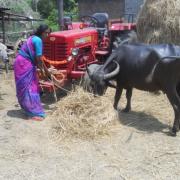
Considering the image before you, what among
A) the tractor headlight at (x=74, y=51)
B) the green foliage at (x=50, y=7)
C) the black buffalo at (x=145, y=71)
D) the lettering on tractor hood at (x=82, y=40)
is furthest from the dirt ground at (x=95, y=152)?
the green foliage at (x=50, y=7)

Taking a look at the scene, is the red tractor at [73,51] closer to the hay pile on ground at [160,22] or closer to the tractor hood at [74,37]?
the tractor hood at [74,37]

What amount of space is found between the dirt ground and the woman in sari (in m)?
0.27

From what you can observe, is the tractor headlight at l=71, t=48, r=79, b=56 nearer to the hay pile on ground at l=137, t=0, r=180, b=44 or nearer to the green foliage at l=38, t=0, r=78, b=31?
the hay pile on ground at l=137, t=0, r=180, b=44

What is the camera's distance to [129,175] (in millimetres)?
4805

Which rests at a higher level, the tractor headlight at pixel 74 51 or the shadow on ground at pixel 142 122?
the tractor headlight at pixel 74 51

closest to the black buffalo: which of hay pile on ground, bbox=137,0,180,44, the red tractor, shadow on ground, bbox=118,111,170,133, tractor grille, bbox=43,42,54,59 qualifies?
shadow on ground, bbox=118,111,170,133

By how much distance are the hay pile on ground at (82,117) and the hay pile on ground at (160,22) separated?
133 inches

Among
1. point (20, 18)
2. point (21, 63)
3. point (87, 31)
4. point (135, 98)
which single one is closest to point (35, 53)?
point (21, 63)

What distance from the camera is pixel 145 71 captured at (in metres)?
6.43

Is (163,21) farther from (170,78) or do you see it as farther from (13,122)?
(13,122)

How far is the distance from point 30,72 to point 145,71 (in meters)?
2.03

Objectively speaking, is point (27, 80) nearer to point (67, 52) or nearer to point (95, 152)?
point (67, 52)

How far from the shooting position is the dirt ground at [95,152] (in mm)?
4852

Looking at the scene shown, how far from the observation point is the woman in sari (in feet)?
21.6
